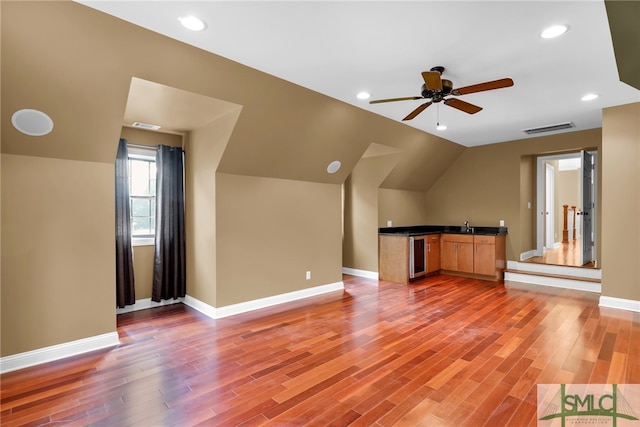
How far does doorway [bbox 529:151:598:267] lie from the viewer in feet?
18.6

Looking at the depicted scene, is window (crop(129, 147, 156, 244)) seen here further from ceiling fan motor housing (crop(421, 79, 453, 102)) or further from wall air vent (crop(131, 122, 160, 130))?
ceiling fan motor housing (crop(421, 79, 453, 102))

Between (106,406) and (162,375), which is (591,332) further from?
(106,406)

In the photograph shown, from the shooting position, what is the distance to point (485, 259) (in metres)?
6.05

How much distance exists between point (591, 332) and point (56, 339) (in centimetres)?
544

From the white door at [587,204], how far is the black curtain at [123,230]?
7158 mm

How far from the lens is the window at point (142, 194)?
452 centimetres

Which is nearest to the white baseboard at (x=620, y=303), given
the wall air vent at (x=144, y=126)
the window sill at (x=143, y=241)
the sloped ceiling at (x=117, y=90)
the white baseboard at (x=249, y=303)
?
the white baseboard at (x=249, y=303)

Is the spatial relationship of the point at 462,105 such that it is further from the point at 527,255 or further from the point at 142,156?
the point at 527,255

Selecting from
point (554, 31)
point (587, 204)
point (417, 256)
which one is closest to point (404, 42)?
point (554, 31)

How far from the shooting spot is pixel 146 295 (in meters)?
4.52

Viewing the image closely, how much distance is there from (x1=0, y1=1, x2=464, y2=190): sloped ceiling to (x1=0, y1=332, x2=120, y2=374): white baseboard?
177cm

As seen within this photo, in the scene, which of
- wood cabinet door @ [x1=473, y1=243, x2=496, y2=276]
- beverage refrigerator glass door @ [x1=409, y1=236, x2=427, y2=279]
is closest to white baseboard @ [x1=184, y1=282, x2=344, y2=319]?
beverage refrigerator glass door @ [x1=409, y1=236, x2=427, y2=279]

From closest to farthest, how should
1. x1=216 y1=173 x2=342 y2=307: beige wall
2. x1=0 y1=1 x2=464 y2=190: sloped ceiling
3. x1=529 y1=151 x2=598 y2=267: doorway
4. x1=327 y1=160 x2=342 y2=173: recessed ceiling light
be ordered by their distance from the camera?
1. x1=0 y1=1 x2=464 y2=190: sloped ceiling
2. x1=216 y1=173 x2=342 y2=307: beige wall
3. x1=327 y1=160 x2=342 y2=173: recessed ceiling light
4. x1=529 y1=151 x2=598 y2=267: doorway

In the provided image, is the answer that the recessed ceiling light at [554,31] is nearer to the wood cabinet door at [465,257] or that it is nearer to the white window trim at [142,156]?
the wood cabinet door at [465,257]
